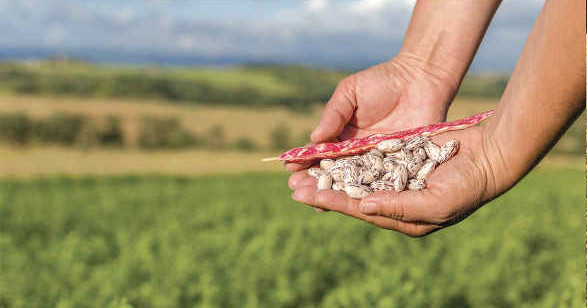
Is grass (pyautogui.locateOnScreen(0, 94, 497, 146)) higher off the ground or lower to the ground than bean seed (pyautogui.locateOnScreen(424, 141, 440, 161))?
lower

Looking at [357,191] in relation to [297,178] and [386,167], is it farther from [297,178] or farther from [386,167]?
[297,178]

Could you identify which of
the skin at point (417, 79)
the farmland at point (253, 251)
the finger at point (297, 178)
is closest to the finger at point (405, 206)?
the finger at point (297, 178)

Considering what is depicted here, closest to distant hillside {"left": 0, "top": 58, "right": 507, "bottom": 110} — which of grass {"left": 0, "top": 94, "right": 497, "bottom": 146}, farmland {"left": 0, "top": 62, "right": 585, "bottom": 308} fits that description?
grass {"left": 0, "top": 94, "right": 497, "bottom": 146}

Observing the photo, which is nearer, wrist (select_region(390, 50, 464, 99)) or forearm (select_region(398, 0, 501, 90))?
forearm (select_region(398, 0, 501, 90))

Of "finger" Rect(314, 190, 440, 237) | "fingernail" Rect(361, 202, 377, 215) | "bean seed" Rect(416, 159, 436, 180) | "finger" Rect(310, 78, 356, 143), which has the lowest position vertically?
"finger" Rect(314, 190, 440, 237)

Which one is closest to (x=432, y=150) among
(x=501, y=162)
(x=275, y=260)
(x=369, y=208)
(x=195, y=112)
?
(x=501, y=162)

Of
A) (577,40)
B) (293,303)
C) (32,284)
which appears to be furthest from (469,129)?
(32,284)

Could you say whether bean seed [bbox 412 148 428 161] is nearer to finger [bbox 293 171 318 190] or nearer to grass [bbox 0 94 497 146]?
finger [bbox 293 171 318 190]
